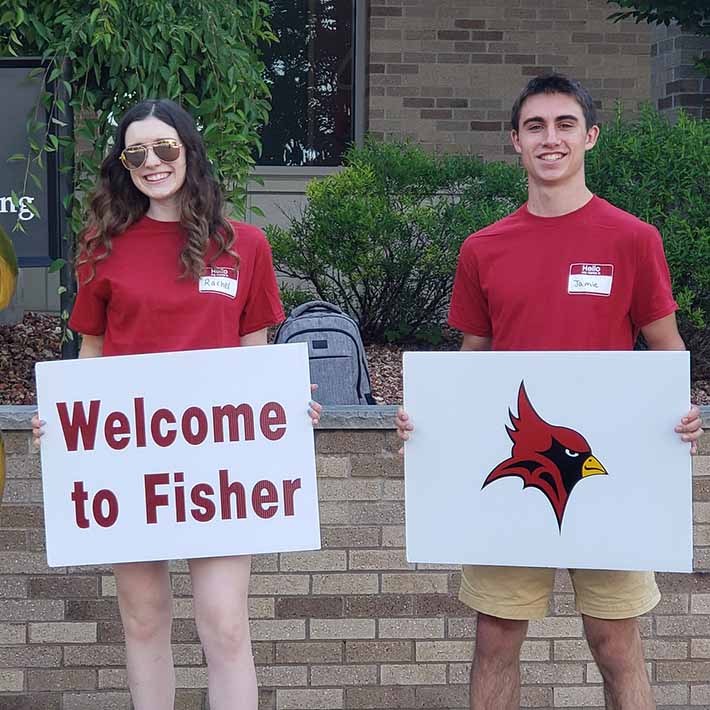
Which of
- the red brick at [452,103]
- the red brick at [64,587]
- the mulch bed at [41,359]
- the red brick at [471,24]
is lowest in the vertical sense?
the red brick at [64,587]

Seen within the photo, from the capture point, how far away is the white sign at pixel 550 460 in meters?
2.87

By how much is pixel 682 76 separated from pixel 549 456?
19.9 ft

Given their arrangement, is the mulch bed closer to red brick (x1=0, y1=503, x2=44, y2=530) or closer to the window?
red brick (x1=0, y1=503, x2=44, y2=530)

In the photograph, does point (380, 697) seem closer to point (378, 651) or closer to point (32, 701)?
point (378, 651)

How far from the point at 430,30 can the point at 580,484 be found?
21.9 ft

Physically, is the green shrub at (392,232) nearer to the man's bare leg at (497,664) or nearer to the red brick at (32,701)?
the red brick at (32,701)

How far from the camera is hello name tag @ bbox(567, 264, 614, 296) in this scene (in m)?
2.82

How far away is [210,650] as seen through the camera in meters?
2.96

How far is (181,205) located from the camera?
9.89 feet

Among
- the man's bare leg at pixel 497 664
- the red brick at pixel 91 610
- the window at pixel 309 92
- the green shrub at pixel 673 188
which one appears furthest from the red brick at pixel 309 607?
the window at pixel 309 92

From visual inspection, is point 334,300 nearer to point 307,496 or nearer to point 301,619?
point 301,619

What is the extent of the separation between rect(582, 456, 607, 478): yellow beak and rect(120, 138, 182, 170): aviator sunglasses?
1295 mm

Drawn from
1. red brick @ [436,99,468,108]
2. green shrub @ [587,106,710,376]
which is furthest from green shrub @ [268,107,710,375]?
red brick @ [436,99,468,108]

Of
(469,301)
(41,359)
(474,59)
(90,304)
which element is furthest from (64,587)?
(474,59)
